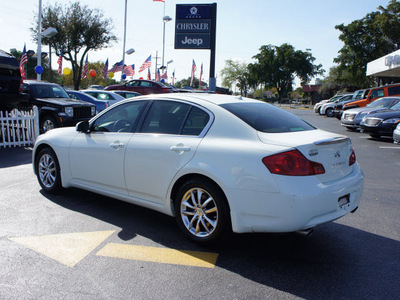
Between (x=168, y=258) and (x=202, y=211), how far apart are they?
0.56m

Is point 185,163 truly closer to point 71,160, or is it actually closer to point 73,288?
point 73,288

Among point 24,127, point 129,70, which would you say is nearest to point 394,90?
point 24,127

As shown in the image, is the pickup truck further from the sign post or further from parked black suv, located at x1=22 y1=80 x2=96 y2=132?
the sign post

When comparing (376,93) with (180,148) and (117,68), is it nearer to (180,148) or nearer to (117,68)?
(180,148)

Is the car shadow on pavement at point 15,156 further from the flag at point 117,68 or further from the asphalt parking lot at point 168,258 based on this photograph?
the flag at point 117,68

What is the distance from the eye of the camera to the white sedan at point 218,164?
3.21 metres

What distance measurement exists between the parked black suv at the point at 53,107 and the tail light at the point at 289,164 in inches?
360

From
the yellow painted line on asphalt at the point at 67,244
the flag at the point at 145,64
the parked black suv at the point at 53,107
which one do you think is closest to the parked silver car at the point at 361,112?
the parked black suv at the point at 53,107

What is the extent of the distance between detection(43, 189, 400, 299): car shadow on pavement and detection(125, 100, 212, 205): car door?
47 centimetres

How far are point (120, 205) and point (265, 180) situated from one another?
8.53 ft

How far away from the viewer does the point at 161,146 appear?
3.97 m

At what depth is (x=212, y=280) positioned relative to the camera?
306cm

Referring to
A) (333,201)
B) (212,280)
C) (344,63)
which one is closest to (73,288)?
(212,280)

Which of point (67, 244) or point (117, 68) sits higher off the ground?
point (117, 68)
